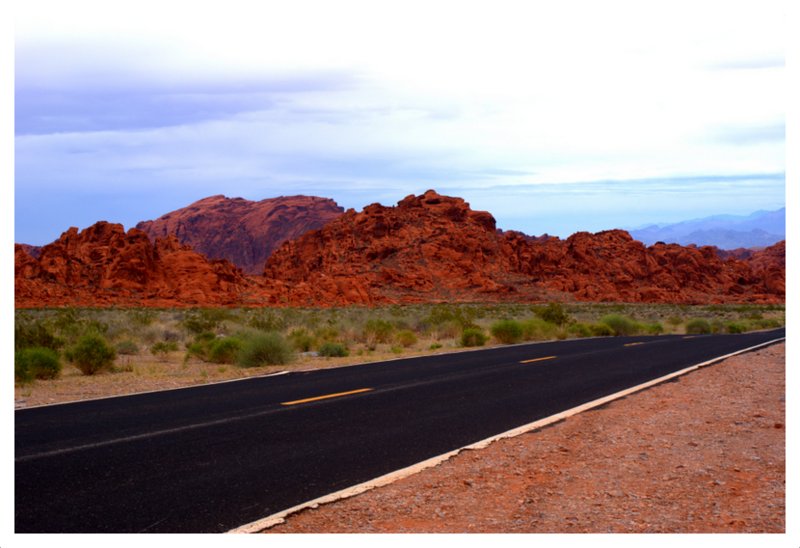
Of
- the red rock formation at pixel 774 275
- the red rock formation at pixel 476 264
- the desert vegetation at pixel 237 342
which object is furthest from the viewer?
the red rock formation at pixel 774 275

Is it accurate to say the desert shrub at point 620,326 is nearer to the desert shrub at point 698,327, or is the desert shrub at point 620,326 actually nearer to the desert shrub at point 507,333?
the desert shrub at point 698,327

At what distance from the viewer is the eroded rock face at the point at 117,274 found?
7112 cm

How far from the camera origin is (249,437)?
28.7 ft

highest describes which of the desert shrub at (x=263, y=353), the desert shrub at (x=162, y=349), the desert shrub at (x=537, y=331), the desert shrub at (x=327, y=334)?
the desert shrub at (x=263, y=353)

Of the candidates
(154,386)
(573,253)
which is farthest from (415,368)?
(573,253)

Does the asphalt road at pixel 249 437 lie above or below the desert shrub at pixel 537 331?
above

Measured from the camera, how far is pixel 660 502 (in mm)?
6184

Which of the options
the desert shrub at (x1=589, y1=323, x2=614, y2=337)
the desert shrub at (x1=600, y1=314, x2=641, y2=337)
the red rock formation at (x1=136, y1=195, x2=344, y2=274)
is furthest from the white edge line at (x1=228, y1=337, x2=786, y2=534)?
the red rock formation at (x1=136, y1=195, x2=344, y2=274)

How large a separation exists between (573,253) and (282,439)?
352ft

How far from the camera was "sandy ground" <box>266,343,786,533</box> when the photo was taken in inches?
223

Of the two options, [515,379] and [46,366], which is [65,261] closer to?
[46,366]

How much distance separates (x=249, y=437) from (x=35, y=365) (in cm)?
930

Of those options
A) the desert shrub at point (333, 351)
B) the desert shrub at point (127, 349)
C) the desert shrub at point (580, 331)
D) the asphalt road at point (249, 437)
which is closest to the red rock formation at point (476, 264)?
the desert shrub at point (580, 331)

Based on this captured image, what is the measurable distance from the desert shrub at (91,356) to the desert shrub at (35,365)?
2.04ft
